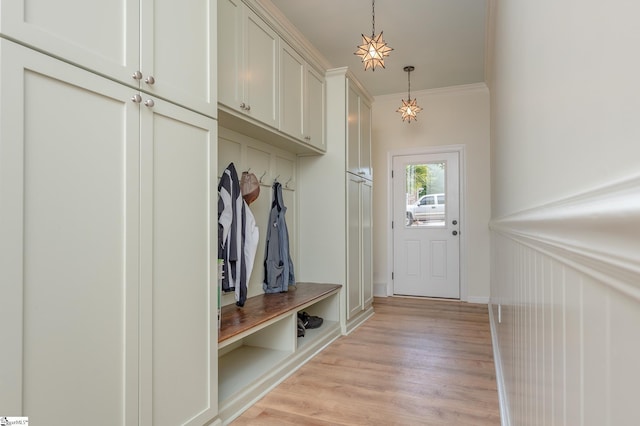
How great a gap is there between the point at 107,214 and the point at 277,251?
1.94 meters

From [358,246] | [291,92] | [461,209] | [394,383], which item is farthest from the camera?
[461,209]

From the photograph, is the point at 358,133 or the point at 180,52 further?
the point at 358,133

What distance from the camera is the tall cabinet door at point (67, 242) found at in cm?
108

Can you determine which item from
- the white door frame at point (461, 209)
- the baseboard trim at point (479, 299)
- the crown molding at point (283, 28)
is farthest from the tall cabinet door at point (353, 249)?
the baseboard trim at point (479, 299)

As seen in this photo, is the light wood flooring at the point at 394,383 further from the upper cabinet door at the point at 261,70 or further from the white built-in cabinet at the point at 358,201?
the upper cabinet door at the point at 261,70

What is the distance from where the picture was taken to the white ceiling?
3162 millimetres

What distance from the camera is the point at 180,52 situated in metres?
1.69

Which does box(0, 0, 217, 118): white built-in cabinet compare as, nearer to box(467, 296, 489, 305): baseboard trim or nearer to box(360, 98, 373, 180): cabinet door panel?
box(360, 98, 373, 180): cabinet door panel

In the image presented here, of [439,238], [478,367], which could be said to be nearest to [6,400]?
[478,367]

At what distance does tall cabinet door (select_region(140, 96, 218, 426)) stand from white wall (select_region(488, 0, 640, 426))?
1.31 metres

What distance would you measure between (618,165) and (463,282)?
5002 mm

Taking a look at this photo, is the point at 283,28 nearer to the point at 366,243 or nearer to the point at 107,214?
the point at 107,214

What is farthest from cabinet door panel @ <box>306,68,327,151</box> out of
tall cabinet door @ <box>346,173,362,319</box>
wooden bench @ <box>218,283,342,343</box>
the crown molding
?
wooden bench @ <box>218,283,342,343</box>

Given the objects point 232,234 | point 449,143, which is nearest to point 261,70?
point 232,234
